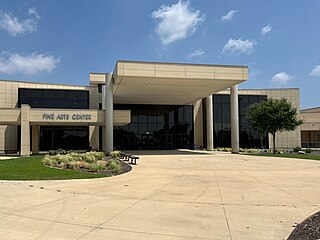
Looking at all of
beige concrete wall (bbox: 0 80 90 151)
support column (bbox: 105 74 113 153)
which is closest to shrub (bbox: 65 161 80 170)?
→ support column (bbox: 105 74 113 153)

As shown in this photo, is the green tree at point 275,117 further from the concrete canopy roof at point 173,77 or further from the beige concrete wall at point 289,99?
the beige concrete wall at point 289,99

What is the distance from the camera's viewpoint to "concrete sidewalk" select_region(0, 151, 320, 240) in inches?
221

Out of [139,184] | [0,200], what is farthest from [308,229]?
[0,200]

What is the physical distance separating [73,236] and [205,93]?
111ft

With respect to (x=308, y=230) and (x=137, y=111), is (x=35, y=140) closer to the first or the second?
(x=137, y=111)

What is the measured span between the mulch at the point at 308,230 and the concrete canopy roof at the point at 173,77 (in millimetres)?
23325

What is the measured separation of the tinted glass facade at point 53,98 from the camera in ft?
136

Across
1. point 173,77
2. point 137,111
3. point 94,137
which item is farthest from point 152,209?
point 137,111

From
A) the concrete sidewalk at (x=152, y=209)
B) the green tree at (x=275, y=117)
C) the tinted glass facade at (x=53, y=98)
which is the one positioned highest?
the tinted glass facade at (x=53, y=98)

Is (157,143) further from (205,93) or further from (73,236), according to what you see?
(73,236)

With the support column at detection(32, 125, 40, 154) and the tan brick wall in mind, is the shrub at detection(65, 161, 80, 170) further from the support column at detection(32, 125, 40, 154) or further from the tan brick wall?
the tan brick wall

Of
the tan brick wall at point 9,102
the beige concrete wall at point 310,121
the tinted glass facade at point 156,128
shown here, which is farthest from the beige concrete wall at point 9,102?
the beige concrete wall at point 310,121

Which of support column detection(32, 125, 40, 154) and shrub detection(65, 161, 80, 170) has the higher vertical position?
support column detection(32, 125, 40, 154)

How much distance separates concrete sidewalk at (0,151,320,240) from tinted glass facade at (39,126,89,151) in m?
31.2
